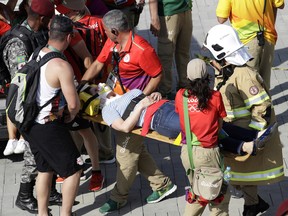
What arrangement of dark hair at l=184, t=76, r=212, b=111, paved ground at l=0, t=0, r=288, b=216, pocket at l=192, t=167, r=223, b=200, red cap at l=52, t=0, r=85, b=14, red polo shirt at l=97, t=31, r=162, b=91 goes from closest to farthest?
dark hair at l=184, t=76, r=212, b=111 < pocket at l=192, t=167, r=223, b=200 < red polo shirt at l=97, t=31, r=162, b=91 < paved ground at l=0, t=0, r=288, b=216 < red cap at l=52, t=0, r=85, b=14

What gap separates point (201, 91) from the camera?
6.59 meters

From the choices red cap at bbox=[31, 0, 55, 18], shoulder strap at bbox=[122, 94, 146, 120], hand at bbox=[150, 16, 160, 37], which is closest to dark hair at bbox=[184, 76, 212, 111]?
shoulder strap at bbox=[122, 94, 146, 120]

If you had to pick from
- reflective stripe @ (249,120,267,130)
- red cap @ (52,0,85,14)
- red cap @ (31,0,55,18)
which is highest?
red cap @ (31,0,55,18)

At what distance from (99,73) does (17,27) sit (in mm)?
888

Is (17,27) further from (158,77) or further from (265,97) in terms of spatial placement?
(265,97)

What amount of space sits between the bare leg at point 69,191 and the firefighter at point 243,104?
135 cm

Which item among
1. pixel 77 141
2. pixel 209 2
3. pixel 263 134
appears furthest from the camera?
pixel 209 2

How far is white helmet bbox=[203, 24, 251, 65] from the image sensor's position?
6922 millimetres

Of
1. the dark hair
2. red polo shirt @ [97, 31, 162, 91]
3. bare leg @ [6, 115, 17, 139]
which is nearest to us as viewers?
the dark hair

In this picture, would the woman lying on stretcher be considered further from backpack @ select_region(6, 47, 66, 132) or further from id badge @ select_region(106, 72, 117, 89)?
backpack @ select_region(6, 47, 66, 132)

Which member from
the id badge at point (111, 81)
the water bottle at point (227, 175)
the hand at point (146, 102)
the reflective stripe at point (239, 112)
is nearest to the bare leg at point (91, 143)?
the id badge at point (111, 81)

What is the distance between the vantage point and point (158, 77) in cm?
751

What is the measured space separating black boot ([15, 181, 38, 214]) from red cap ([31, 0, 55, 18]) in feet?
5.28

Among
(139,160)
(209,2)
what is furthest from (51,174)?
(209,2)
